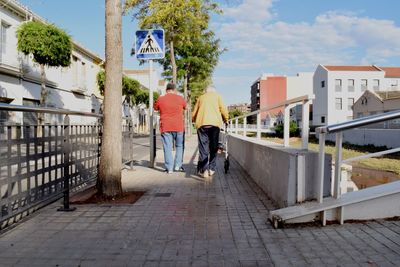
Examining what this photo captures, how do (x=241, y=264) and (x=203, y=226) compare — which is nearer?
(x=241, y=264)

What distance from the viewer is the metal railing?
12.1 ft

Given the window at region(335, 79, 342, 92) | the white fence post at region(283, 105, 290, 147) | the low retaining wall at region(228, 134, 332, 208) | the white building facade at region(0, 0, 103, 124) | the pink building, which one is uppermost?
the pink building

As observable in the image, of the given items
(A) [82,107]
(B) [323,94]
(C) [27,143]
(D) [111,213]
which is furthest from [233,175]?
(B) [323,94]

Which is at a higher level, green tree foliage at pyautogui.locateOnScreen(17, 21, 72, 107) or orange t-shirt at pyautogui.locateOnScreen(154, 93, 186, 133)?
green tree foliage at pyautogui.locateOnScreen(17, 21, 72, 107)

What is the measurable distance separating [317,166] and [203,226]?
4.75 ft

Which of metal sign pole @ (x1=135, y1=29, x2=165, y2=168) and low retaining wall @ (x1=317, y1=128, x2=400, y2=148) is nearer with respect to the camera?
metal sign pole @ (x1=135, y1=29, x2=165, y2=168)

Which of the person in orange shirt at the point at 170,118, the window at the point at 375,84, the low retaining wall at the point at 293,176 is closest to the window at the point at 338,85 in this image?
the window at the point at 375,84

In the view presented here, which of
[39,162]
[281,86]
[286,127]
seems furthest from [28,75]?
[281,86]

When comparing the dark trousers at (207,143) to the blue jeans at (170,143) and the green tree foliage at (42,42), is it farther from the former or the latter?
the green tree foliage at (42,42)

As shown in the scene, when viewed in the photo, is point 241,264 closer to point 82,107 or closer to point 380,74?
point 82,107

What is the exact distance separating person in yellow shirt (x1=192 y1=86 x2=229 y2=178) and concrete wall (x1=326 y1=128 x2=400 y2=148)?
22.3 meters

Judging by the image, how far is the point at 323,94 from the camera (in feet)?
244

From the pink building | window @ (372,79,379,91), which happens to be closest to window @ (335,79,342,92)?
window @ (372,79,379,91)

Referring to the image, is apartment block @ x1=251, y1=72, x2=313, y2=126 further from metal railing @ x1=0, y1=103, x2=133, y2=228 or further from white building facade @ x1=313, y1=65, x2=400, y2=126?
Result: metal railing @ x1=0, y1=103, x2=133, y2=228
